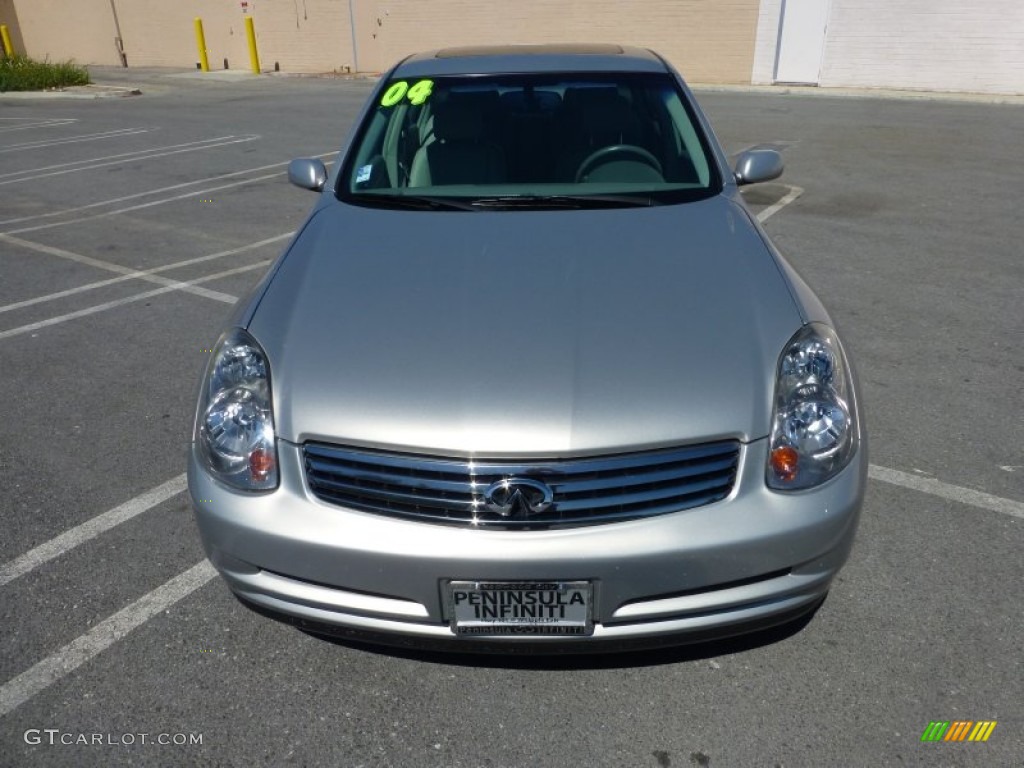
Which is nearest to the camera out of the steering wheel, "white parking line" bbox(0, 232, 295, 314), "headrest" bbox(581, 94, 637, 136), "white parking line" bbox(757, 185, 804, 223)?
the steering wheel

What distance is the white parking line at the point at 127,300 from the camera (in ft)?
17.3

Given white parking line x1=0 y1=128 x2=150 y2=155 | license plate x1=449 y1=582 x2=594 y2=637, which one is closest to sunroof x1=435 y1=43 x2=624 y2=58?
license plate x1=449 y1=582 x2=594 y2=637

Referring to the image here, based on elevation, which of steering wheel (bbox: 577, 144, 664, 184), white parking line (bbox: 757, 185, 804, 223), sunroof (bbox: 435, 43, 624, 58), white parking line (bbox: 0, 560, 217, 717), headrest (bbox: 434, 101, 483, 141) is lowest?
white parking line (bbox: 757, 185, 804, 223)

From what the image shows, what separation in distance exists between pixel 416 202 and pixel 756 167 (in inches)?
58.8

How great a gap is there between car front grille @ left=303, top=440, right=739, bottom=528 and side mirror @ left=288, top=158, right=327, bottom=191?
2.07 meters

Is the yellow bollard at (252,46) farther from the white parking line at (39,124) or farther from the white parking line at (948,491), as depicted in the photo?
the white parking line at (948,491)

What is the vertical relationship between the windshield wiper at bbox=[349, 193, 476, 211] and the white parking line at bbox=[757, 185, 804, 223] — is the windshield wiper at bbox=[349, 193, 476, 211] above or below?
above

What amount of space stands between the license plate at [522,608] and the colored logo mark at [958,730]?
99 centimetres

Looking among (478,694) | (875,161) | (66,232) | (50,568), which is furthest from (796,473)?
(875,161)

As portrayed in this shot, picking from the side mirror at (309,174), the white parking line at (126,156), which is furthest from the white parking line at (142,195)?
the side mirror at (309,174)

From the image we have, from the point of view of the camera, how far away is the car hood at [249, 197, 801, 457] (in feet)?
6.77

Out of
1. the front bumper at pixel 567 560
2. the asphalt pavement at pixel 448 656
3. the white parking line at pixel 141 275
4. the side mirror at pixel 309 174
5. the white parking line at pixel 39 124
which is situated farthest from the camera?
the white parking line at pixel 39 124

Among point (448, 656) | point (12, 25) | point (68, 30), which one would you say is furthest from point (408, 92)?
point (12, 25)
